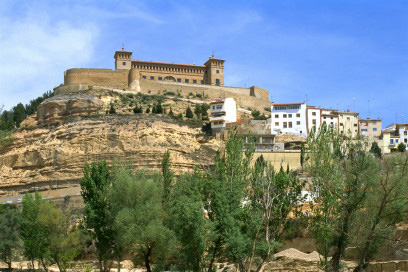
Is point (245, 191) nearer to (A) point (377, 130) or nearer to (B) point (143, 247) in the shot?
(B) point (143, 247)

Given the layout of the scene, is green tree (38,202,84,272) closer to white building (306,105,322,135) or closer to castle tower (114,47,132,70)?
white building (306,105,322,135)

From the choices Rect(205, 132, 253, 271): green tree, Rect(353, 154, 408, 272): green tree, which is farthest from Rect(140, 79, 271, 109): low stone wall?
Rect(353, 154, 408, 272): green tree

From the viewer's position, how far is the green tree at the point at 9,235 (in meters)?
33.4

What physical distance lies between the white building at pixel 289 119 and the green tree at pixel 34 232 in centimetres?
3367

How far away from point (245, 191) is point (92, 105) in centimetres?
3711

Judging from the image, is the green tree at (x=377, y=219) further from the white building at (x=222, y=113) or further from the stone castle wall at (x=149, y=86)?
the stone castle wall at (x=149, y=86)

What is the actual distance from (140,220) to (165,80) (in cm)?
4915

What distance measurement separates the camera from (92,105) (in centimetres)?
5975

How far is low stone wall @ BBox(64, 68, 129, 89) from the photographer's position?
65.2 metres

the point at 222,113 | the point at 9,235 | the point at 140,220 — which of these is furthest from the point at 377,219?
the point at 222,113

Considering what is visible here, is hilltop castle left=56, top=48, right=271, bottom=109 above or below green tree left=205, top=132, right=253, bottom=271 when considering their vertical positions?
above

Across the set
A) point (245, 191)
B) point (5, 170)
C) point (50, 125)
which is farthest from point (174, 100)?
point (245, 191)

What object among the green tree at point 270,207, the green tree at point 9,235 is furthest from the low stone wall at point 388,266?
the green tree at point 9,235

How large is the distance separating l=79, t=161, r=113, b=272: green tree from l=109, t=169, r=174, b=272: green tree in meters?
0.68
